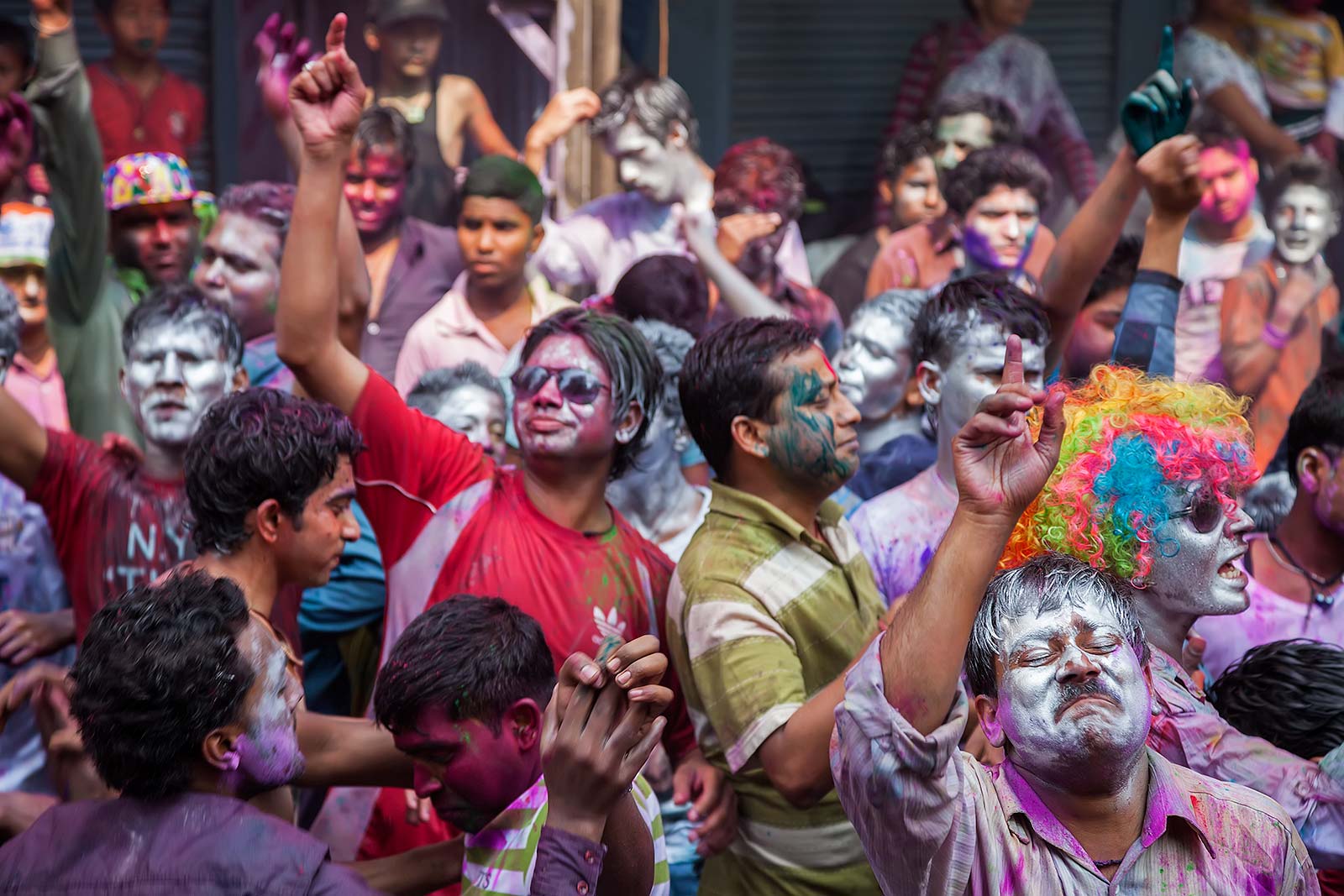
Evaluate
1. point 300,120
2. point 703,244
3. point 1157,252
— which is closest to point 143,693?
point 300,120

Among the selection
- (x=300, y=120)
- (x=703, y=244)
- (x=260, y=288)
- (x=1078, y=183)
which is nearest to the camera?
(x=300, y=120)

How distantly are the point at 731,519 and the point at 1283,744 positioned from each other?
1.10 meters

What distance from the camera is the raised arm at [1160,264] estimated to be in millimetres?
3568

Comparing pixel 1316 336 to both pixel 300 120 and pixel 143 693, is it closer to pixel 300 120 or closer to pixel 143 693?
pixel 300 120

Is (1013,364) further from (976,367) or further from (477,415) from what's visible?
(477,415)

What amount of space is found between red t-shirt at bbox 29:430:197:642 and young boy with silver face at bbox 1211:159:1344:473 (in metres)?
4.20

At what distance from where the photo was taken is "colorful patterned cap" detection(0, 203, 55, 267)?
16.8 ft

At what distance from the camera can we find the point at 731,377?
311cm

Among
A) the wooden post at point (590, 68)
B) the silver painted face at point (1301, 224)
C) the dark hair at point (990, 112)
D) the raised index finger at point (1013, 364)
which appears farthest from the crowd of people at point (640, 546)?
the wooden post at point (590, 68)

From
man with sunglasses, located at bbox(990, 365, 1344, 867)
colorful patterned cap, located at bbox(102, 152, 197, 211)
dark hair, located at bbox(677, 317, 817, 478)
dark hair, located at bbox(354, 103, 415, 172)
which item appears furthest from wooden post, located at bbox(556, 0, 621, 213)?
man with sunglasses, located at bbox(990, 365, 1344, 867)

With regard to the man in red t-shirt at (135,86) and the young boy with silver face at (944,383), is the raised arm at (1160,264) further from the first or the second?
the man in red t-shirt at (135,86)

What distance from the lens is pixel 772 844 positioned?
9.48 feet

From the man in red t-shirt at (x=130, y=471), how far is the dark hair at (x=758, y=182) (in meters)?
2.71

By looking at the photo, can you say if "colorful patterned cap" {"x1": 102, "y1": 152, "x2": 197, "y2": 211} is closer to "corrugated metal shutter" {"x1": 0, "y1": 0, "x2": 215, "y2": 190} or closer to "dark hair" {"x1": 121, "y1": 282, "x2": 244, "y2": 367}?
"dark hair" {"x1": 121, "y1": 282, "x2": 244, "y2": 367}
